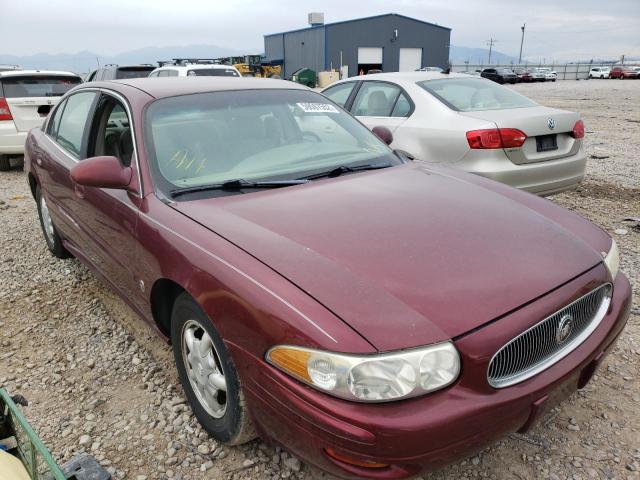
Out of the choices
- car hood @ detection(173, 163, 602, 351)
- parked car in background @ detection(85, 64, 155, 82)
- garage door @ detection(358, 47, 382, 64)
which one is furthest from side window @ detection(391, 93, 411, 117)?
garage door @ detection(358, 47, 382, 64)

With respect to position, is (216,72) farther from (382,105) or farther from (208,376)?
(208,376)

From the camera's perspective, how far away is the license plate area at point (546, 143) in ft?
15.5

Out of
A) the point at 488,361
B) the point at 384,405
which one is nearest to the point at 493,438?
the point at 488,361

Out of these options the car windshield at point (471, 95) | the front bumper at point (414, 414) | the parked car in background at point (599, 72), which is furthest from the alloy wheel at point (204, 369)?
the parked car in background at point (599, 72)

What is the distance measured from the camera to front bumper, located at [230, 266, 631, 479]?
152 cm

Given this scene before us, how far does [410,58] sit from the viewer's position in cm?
4581

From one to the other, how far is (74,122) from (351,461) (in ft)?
10.3

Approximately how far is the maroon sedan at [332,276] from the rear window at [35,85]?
5758mm

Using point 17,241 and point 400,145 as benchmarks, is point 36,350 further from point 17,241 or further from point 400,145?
point 400,145

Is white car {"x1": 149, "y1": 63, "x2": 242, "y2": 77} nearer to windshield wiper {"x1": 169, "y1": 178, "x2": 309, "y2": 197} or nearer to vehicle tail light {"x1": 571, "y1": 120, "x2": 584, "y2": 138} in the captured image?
vehicle tail light {"x1": 571, "y1": 120, "x2": 584, "y2": 138}

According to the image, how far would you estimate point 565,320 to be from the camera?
1.89 metres

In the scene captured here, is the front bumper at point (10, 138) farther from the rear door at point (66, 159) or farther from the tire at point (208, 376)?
the tire at point (208, 376)

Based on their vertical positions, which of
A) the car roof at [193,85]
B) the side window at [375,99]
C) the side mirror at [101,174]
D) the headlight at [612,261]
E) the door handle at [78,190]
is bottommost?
the headlight at [612,261]

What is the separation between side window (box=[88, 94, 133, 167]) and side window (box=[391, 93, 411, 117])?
315 cm
